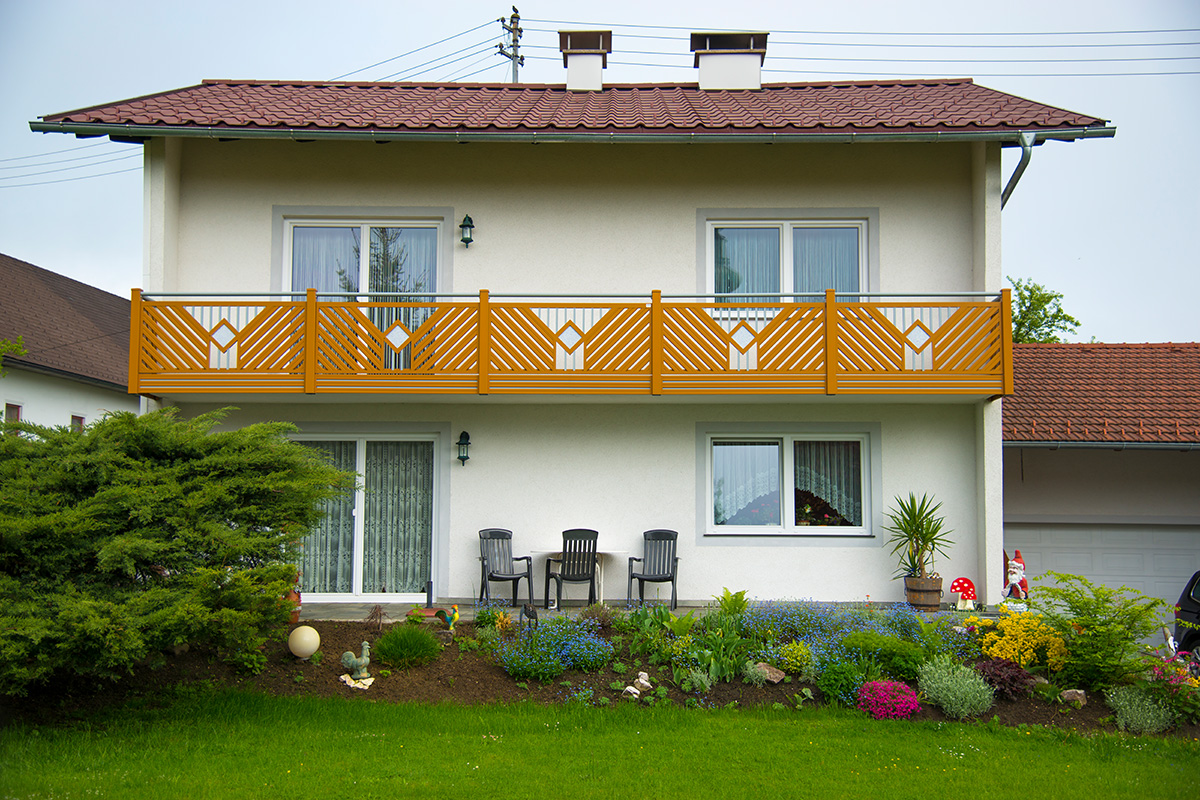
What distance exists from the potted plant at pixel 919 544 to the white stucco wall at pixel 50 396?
562 inches

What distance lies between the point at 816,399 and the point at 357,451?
18.3ft

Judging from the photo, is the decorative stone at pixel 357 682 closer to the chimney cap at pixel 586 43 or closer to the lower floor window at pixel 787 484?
the lower floor window at pixel 787 484

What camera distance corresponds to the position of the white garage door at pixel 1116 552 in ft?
39.3

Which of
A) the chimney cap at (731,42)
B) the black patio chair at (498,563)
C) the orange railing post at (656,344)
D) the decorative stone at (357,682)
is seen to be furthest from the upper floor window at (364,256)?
the chimney cap at (731,42)

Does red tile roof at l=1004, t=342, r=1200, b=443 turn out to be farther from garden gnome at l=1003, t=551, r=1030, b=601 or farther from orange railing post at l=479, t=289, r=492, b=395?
orange railing post at l=479, t=289, r=492, b=395

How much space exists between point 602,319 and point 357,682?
181 inches

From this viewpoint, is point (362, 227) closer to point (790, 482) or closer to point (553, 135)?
point (553, 135)

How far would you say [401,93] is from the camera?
1231 cm

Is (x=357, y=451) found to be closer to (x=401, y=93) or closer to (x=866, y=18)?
(x=401, y=93)

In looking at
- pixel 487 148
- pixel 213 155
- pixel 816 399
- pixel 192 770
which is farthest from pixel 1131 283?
pixel 192 770

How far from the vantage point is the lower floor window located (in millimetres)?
10297

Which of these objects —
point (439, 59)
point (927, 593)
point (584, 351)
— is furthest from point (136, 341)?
point (439, 59)

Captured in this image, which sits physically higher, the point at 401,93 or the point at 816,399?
the point at 401,93

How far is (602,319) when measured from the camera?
956 cm
